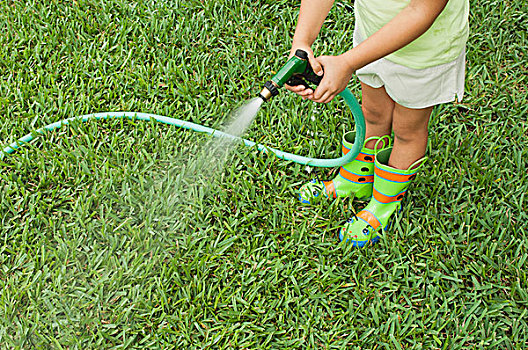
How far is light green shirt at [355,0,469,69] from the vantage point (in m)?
1.67

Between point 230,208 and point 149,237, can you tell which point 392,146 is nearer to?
point 230,208

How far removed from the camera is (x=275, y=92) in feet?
5.20

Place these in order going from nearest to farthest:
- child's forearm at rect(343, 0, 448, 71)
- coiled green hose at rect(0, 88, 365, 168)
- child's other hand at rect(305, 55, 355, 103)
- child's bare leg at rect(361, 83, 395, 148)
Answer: child's forearm at rect(343, 0, 448, 71)
child's other hand at rect(305, 55, 355, 103)
child's bare leg at rect(361, 83, 395, 148)
coiled green hose at rect(0, 88, 365, 168)

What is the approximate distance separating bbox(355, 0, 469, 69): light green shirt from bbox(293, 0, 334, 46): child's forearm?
14 cm

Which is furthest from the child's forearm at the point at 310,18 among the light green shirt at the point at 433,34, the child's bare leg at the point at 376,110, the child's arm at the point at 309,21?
the child's bare leg at the point at 376,110

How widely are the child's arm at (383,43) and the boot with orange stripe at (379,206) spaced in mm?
567

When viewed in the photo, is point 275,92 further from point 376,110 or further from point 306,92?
point 376,110

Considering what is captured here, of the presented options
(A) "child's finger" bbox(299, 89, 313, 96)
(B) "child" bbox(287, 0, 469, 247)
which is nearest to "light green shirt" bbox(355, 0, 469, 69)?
(B) "child" bbox(287, 0, 469, 247)

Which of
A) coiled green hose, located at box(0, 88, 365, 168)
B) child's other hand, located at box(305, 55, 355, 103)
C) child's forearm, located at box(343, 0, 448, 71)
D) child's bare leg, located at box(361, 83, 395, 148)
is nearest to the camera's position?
child's forearm, located at box(343, 0, 448, 71)

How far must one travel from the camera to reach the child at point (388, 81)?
5.15ft

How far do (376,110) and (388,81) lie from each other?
0.87 ft

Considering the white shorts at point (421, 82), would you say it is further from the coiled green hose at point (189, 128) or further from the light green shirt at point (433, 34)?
the coiled green hose at point (189, 128)

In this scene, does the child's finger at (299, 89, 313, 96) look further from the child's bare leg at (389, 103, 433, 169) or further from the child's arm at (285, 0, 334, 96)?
the child's bare leg at (389, 103, 433, 169)

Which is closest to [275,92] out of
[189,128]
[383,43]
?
[383,43]
